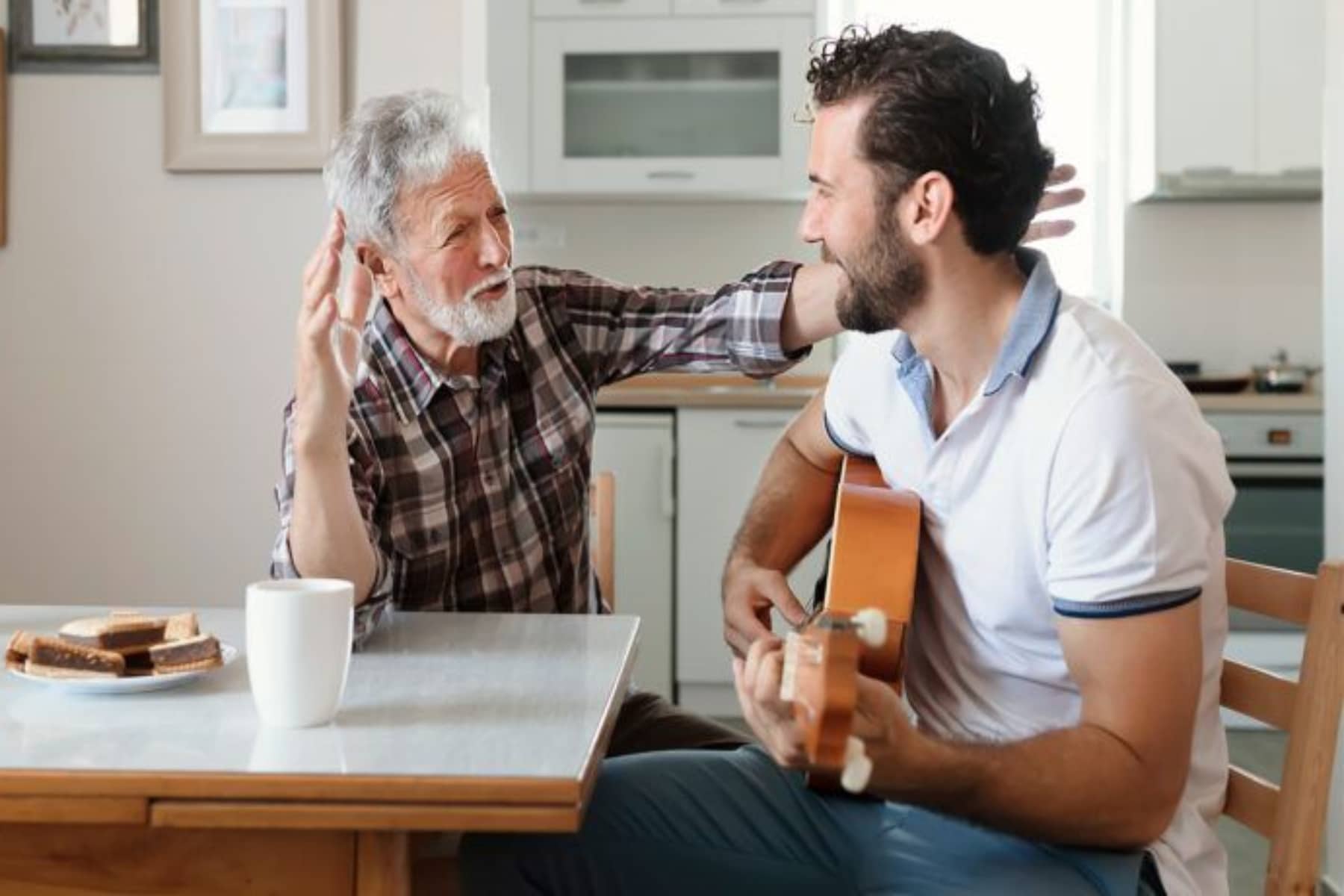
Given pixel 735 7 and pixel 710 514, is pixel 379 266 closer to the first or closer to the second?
pixel 710 514

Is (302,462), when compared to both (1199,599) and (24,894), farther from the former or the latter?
(1199,599)

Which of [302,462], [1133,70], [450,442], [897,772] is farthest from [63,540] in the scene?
[1133,70]

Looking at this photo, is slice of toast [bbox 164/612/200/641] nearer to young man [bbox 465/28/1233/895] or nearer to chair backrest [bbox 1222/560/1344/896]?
young man [bbox 465/28/1233/895]

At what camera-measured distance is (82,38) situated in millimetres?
3359

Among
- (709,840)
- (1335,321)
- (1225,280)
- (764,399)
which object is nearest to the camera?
(709,840)

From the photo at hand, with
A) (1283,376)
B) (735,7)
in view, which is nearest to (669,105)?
(735,7)

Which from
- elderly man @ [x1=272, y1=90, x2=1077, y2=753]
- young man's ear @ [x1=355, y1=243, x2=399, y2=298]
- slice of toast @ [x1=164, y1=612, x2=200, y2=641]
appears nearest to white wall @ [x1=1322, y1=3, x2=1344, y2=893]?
elderly man @ [x1=272, y1=90, x2=1077, y2=753]

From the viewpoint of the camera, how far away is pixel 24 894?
1.09m

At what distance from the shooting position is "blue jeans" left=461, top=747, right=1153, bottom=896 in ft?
4.83

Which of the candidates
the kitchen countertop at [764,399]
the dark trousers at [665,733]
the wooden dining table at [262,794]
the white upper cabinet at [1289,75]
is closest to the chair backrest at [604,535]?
the dark trousers at [665,733]

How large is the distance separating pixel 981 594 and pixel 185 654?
75 cm

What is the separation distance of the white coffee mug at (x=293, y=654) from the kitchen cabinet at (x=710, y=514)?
2957mm

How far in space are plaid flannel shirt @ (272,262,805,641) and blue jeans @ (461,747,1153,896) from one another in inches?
12.5

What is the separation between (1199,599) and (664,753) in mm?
606
